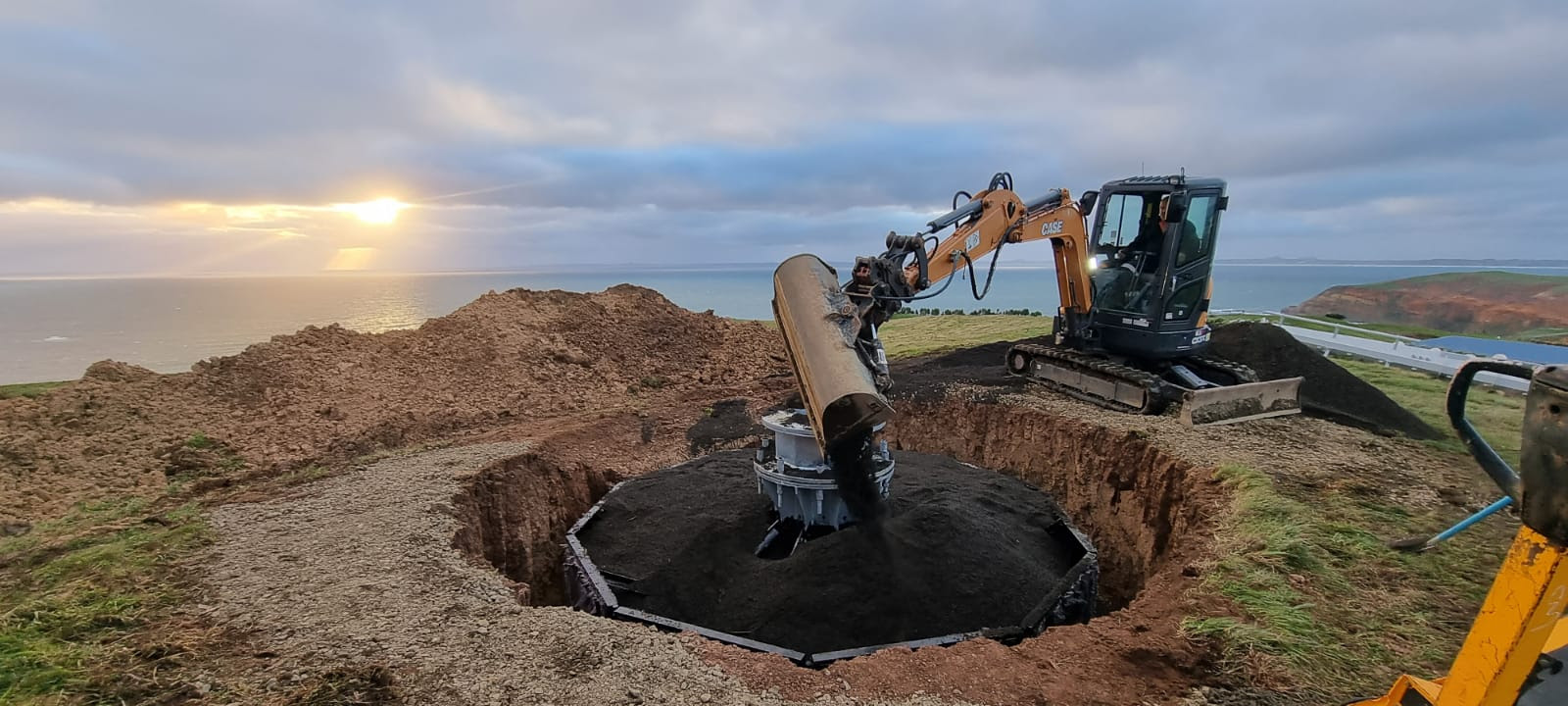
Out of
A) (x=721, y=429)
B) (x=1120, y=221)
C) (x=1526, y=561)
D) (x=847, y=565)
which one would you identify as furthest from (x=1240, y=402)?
(x=1526, y=561)

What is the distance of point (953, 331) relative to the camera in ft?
77.2

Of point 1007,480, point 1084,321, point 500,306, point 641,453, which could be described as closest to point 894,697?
point 1007,480

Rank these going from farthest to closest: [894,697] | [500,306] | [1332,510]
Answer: [500,306]
[1332,510]
[894,697]

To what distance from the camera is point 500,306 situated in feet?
52.5

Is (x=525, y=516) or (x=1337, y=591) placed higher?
(x=1337, y=591)

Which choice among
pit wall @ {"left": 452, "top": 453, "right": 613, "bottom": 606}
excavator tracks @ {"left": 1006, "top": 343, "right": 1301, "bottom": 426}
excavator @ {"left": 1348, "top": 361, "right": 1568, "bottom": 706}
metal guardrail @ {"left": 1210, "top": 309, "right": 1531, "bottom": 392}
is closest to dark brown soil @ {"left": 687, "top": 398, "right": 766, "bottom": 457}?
pit wall @ {"left": 452, "top": 453, "right": 613, "bottom": 606}

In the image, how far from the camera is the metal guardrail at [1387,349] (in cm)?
1309

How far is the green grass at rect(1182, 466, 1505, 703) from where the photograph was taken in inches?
166

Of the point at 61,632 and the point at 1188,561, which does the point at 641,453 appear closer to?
the point at 61,632

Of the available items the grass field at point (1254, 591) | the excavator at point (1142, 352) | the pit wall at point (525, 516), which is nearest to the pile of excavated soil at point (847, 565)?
the excavator at point (1142, 352)

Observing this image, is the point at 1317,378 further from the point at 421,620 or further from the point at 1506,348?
the point at 421,620

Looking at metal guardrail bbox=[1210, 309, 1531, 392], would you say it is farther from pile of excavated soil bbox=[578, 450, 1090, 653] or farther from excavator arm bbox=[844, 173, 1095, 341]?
pile of excavated soil bbox=[578, 450, 1090, 653]

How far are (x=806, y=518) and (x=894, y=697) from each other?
3051 millimetres

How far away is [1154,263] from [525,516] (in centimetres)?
1012
